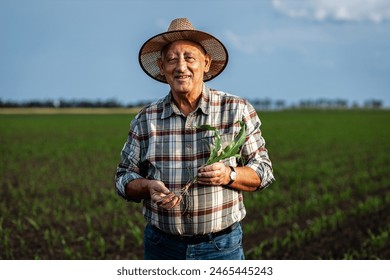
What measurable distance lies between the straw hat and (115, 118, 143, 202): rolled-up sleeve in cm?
36

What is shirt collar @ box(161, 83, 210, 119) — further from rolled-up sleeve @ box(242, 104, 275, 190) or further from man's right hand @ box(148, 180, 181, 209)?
man's right hand @ box(148, 180, 181, 209)

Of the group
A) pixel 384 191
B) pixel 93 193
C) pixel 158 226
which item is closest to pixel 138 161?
pixel 158 226

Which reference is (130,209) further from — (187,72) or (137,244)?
(187,72)

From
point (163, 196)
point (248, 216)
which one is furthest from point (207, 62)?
point (248, 216)

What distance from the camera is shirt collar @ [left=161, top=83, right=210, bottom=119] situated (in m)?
2.13

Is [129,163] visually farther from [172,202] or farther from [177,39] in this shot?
[177,39]

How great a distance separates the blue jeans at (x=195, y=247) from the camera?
219 cm

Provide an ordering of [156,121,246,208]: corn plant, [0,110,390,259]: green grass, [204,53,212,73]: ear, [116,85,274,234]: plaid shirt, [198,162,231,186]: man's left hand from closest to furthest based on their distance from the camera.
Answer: [198,162,231,186]: man's left hand, [156,121,246,208]: corn plant, [116,85,274,234]: plaid shirt, [204,53,212,73]: ear, [0,110,390,259]: green grass

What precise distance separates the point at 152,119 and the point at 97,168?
982 centimetres

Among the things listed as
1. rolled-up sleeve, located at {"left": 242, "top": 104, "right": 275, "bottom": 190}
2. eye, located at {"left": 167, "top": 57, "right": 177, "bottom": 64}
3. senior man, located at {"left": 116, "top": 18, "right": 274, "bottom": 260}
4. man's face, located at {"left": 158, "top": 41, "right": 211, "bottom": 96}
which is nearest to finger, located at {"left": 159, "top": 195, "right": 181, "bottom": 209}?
senior man, located at {"left": 116, "top": 18, "right": 274, "bottom": 260}

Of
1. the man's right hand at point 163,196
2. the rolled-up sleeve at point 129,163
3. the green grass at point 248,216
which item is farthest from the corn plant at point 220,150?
the green grass at point 248,216

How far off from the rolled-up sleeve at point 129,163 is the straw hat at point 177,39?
1.18ft

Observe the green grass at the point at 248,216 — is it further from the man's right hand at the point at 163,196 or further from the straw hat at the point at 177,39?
the man's right hand at the point at 163,196

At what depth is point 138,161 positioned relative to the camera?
2232 mm
